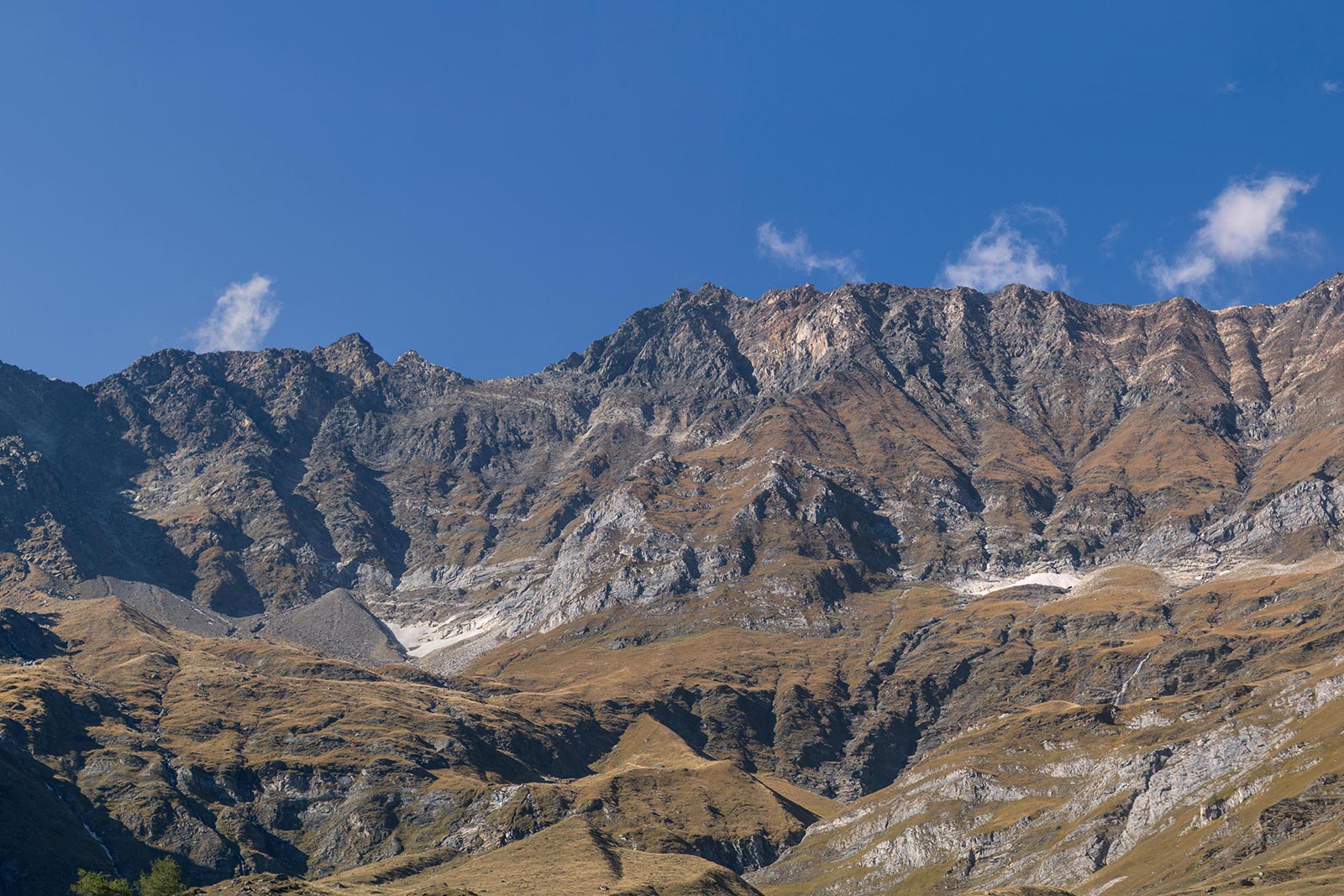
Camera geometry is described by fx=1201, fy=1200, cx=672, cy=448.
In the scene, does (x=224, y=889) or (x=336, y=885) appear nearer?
(x=224, y=889)

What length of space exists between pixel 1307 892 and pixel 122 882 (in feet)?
617

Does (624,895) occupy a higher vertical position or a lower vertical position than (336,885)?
lower

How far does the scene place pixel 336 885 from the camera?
187625 millimetres

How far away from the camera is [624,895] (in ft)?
652

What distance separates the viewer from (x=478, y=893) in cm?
19638

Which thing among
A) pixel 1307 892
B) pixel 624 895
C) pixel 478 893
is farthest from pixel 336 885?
pixel 1307 892

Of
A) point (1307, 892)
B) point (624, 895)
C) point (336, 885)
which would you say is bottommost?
point (1307, 892)

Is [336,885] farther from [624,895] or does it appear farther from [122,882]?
[624,895]

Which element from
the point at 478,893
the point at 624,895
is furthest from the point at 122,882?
the point at 624,895

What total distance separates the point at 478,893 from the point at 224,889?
46497 millimetres

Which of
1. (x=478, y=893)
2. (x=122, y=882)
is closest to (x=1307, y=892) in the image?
(x=478, y=893)

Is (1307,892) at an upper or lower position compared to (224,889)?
lower

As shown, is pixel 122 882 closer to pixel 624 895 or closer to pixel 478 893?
pixel 478 893

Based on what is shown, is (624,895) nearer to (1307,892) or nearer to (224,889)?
(224,889)
